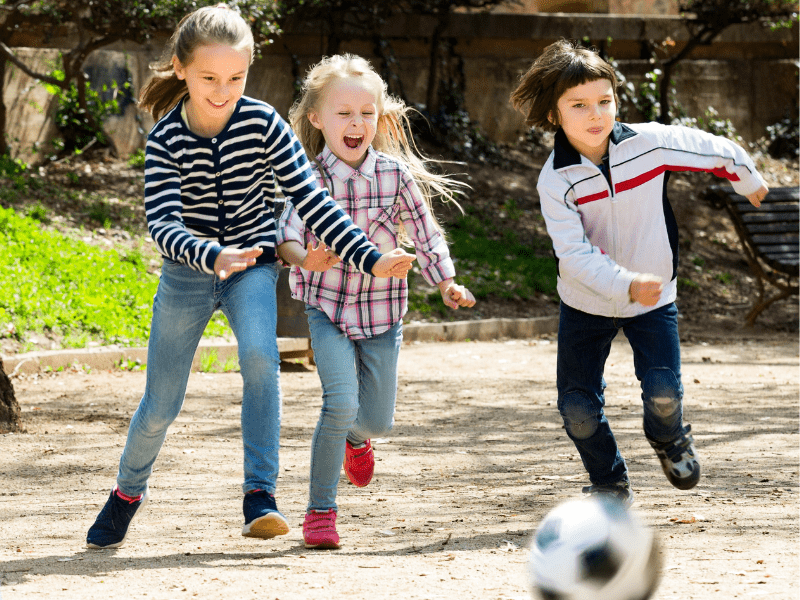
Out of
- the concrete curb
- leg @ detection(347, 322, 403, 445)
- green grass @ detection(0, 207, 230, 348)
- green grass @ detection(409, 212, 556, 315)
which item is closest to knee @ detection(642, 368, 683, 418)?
leg @ detection(347, 322, 403, 445)

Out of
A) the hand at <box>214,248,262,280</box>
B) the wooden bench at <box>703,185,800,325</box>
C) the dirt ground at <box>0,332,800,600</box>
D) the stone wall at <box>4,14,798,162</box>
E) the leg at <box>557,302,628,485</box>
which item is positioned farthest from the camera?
the stone wall at <box>4,14,798,162</box>

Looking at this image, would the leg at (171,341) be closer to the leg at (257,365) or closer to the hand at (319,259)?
the leg at (257,365)

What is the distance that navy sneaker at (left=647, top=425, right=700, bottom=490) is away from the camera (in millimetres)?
3656

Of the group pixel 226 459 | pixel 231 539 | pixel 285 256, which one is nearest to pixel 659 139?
pixel 285 256

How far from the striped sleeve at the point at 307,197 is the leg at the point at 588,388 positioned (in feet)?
2.75

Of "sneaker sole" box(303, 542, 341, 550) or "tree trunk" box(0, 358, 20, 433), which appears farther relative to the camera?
"tree trunk" box(0, 358, 20, 433)

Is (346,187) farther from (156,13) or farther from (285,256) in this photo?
(156,13)

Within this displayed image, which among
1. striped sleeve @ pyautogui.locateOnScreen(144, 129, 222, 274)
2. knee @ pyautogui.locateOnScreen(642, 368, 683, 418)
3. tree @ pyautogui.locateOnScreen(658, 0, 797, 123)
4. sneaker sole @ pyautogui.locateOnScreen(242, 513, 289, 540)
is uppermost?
tree @ pyautogui.locateOnScreen(658, 0, 797, 123)

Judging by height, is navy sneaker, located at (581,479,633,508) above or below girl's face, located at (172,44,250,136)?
below

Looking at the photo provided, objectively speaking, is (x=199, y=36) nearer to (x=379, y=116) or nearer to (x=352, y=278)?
(x=379, y=116)

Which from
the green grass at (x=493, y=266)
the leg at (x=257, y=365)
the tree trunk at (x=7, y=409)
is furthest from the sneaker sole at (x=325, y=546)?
the green grass at (x=493, y=266)

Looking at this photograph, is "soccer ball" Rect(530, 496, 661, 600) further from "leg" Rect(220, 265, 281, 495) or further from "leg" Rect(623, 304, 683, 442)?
"leg" Rect(220, 265, 281, 495)

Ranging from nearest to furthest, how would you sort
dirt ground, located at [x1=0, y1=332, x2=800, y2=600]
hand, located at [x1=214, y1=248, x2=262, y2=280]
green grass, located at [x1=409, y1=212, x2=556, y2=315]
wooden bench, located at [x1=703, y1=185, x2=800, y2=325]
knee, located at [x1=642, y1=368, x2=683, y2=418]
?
hand, located at [x1=214, y1=248, x2=262, y2=280] < dirt ground, located at [x1=0, y1=332, x2=800, y2=600] < knee, located at [x1=642, y1=368, x2=683, y2=418] < wooden bench, located at [x1=703, y1=185, x2=800, y2=325] < green grass, located at [x1=409, y1=212, x2=556, y2=315]

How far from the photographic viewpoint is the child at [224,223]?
11.2ft
